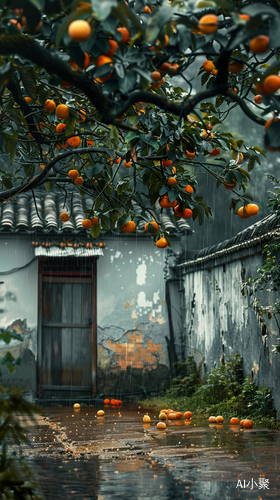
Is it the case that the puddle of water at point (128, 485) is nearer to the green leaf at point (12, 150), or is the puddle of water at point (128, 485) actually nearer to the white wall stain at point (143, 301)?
the green leaf at point (12, 150)

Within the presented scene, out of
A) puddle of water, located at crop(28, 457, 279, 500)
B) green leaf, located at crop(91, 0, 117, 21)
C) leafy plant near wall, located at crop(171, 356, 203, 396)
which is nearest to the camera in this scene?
green leaf, located at crop(91, 0, 117, 21)

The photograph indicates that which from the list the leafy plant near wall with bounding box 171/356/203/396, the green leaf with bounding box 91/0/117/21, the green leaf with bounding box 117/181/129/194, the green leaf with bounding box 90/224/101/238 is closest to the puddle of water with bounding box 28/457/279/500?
the green leaf with bounding box 90/224/101/238

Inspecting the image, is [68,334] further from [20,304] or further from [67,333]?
[20,304]

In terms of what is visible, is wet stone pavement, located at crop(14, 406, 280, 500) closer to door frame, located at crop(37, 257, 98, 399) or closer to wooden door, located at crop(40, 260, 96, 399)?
door frame, located at crop(37, 257, 98, 399)

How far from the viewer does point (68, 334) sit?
810 cm

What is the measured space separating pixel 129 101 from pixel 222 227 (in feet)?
34.3

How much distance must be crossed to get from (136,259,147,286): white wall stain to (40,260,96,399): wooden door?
776 millimetres

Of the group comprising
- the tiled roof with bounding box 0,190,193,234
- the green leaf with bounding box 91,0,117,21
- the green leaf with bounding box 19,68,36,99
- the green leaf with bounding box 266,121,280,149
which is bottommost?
the green leaf with bounding box 266,121,280,149

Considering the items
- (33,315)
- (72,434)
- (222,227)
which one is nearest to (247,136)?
(222,227)

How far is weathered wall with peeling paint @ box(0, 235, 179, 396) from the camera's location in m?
7.80

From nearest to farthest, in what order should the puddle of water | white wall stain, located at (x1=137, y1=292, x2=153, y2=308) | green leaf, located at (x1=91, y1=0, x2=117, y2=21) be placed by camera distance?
green leaf, located at (x1=91, y1=0, x2=117, y2=21)
the puddle of water
white wall stain, located at (x1=137, y1=292, x2=153, y2=308)

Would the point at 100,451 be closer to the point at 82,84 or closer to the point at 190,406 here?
the point at 190,406

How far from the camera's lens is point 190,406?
21.3 ft

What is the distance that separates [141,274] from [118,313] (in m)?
0.75
